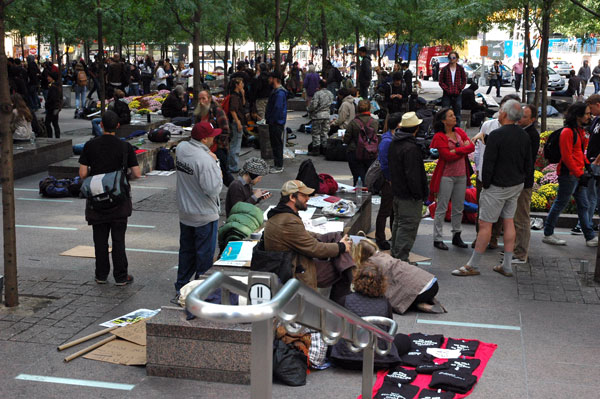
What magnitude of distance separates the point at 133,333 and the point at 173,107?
48.4 feet

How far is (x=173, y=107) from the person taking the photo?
69.9 feet

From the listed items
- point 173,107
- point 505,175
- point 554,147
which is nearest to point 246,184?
point 505,175

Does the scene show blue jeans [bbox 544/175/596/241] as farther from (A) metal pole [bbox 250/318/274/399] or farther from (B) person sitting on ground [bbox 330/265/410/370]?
(A) metal pole [bbox 250/318/274/399]

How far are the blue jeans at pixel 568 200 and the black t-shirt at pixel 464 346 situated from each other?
3.90m

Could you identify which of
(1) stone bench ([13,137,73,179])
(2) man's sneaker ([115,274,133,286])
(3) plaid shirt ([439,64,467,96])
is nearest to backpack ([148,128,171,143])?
(1) stone bench ([13,137,73,179])

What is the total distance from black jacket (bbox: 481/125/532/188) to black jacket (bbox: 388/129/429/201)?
Result: 0.73 metres

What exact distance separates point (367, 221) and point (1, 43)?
536cm

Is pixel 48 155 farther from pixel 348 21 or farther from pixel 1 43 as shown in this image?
pixel 348 21

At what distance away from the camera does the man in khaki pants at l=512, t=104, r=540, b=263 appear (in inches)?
370

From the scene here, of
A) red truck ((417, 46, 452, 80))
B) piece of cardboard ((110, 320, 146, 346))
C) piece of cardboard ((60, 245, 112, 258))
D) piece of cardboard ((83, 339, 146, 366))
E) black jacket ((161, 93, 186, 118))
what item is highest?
red truck ((417, 46, 452, 80))

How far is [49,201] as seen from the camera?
13.5m

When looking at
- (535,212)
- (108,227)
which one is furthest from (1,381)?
(535,212)

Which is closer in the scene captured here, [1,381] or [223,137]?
[1,381]

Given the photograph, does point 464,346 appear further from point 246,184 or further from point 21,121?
point 21,121
